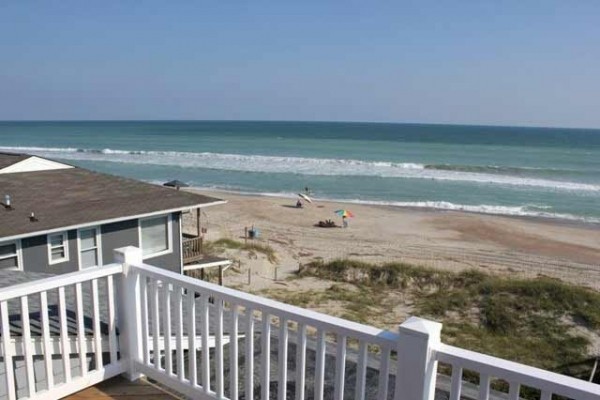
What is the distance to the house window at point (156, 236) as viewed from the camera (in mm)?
12281

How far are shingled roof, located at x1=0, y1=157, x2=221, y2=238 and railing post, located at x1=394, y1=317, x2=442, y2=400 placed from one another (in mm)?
9054

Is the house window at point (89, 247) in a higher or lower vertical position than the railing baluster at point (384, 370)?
lower

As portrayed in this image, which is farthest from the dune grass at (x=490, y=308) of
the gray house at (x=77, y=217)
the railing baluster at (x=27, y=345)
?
the railing baluster at (x=27, y=345)

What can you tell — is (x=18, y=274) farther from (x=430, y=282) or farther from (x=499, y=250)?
(x=499, y=250)

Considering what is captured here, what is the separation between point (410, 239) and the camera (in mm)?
22562

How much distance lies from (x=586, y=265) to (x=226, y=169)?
33.4m

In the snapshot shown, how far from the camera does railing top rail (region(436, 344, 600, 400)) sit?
1.86 metres

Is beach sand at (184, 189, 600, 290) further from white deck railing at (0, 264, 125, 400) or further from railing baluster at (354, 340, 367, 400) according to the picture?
railing baluster at (354, 340, 367, 400)

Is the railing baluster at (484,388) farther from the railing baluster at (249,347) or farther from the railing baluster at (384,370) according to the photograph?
the railing baluster at (249,347)

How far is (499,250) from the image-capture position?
21.3 meters

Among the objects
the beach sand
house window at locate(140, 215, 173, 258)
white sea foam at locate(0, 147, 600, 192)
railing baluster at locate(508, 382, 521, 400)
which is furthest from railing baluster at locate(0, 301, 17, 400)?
white sea foam at locate(0, 147, 600, 192)

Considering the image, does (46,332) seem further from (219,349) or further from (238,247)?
(238,247)

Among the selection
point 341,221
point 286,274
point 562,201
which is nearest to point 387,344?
point 286,274

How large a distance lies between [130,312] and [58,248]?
8130 mm
